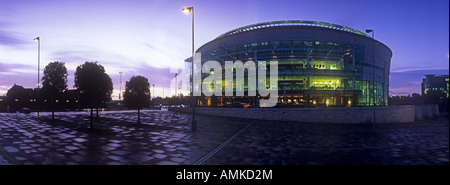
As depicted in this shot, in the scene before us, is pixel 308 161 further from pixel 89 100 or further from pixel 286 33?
pixel 286 33

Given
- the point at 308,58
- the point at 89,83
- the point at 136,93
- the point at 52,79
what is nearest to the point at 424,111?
the point at 308,58

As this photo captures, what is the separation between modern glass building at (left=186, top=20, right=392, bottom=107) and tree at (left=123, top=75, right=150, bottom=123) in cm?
2535

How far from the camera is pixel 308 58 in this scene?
4800 cm

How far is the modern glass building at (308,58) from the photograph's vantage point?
47875 mm

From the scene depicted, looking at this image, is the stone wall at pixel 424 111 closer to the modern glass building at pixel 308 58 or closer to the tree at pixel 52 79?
the modern glass building at pixel 308 58

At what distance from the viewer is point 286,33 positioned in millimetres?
49531

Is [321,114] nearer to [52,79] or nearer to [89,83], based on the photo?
[89,83]

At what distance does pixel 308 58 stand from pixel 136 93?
39211 mm

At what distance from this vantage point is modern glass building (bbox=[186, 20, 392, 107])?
47.9m

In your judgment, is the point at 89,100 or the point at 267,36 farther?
the point at 267,36
